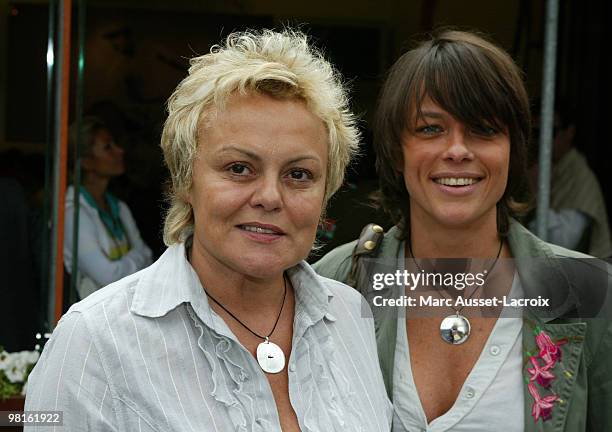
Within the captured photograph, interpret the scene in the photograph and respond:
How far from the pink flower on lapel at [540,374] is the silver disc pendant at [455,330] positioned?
195 mm

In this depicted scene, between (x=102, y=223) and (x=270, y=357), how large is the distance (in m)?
2.82

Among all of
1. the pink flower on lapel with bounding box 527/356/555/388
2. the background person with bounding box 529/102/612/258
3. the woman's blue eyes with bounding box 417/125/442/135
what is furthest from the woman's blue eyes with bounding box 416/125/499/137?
the background person with bounding box 529/102/612/258

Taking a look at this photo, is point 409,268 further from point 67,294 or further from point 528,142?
point 67,294

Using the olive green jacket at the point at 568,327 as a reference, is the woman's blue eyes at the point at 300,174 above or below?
above

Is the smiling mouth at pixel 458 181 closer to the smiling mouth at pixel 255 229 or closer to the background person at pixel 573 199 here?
the smiling mouth at pixel 255 229

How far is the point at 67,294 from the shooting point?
425 cm

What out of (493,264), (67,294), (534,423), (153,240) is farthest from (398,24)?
(534,423)

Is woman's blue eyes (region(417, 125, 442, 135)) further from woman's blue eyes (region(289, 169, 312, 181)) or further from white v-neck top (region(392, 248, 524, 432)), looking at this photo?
woman's blue eyes (region(289, 169, 312, 181))

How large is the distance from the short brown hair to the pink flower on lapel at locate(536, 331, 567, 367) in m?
0.35

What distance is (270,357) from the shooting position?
1.93 meters

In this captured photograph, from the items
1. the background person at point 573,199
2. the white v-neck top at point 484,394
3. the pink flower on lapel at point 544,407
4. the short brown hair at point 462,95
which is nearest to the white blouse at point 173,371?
the white v-neck top at point 484,394

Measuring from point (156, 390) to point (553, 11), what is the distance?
3.15 meters

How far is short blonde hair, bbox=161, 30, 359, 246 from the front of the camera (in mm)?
1845

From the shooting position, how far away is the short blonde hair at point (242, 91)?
1.84 m
